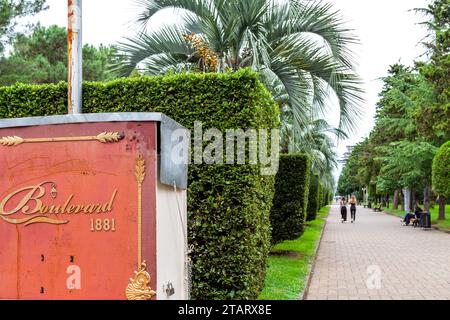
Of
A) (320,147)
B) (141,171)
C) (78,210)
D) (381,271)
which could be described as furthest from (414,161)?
(78,210)

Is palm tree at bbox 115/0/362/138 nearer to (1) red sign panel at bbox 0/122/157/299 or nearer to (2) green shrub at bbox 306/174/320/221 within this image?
(1) red sign panel at bbox 0/122/157/299

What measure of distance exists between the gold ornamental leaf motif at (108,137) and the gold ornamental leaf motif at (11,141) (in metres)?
0.70

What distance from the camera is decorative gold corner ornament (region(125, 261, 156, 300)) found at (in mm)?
3756

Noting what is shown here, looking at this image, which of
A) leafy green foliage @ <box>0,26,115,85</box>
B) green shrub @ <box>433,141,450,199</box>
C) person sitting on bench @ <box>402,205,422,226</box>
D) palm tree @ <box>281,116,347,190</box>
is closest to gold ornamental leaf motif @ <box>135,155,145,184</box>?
palm tree @ <box>281,116,347,190</box>

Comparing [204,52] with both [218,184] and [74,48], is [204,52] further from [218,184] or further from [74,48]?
[74,48]

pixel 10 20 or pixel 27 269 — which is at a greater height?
pixel 10 20

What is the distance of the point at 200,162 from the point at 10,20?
1867 cm

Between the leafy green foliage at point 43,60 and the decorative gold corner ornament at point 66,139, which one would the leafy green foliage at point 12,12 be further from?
the decorative gold corner ornament at point 66,139

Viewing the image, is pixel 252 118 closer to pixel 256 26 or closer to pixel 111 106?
pixel 111 106

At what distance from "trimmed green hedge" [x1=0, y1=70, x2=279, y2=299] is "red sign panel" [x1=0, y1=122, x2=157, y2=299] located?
9.18 feet

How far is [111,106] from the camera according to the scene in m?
7.19

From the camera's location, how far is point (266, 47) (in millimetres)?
10758

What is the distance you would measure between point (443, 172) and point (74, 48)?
20001mm
